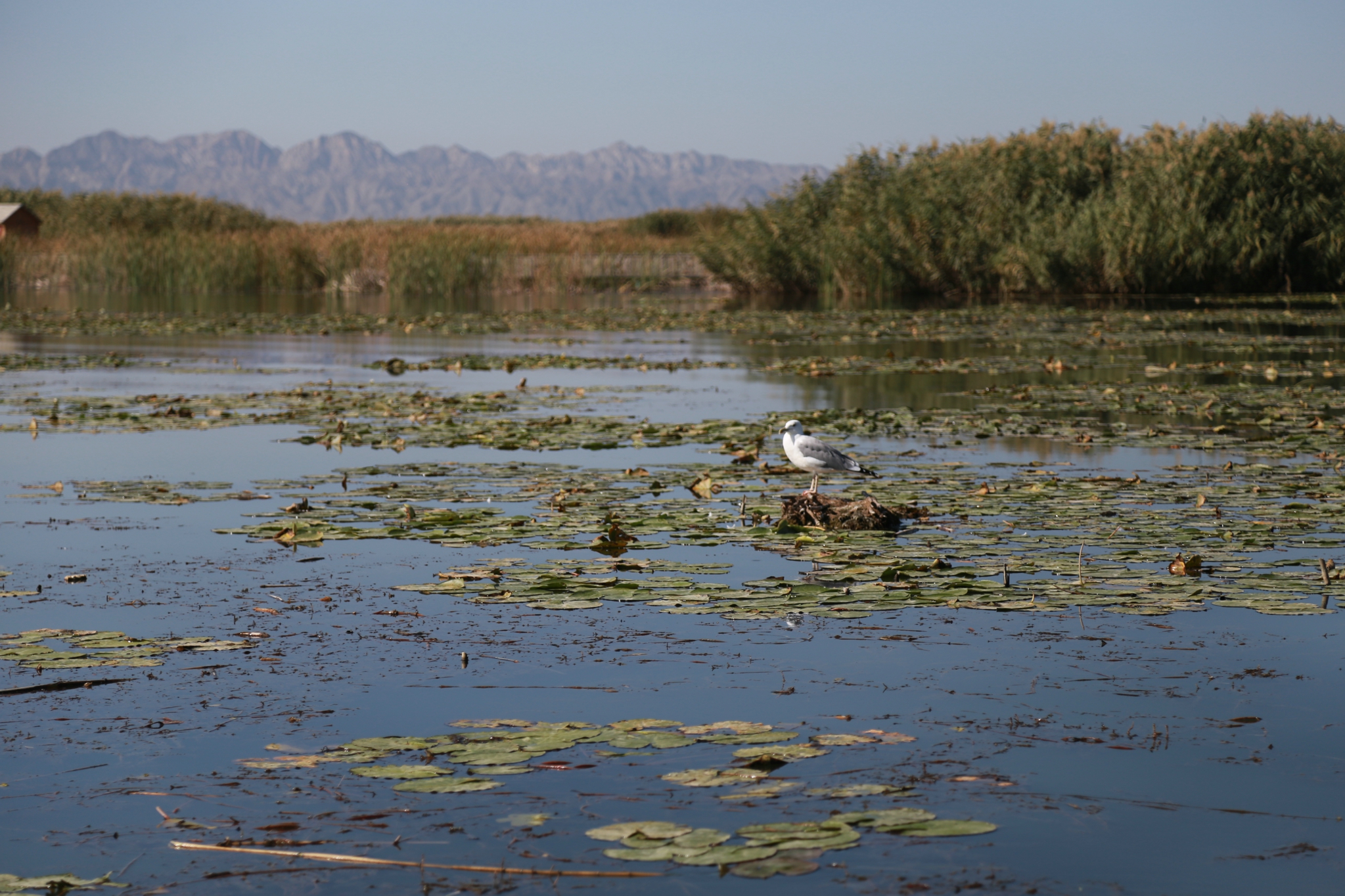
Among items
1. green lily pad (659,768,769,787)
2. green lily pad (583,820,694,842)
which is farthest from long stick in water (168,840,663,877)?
green lily pad (659,768,769,787)

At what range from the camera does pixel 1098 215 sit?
31953 millimetres

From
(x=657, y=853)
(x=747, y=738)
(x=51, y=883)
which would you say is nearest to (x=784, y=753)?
(x=747, y=738)

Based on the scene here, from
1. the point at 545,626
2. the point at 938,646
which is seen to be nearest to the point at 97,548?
the point at 545,626

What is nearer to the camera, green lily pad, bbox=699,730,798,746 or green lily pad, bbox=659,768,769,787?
green lily pad, bbox=659,768,769,787

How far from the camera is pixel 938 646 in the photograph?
5398 mm

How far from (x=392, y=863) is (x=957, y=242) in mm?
33510

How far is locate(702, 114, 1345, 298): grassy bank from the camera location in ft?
106

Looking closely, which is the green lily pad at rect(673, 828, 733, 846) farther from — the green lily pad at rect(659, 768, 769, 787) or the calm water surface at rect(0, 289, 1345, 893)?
the green lily pad at rect(659, 768, 769, 787)

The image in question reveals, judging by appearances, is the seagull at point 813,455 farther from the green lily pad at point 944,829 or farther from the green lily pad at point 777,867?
the green lily pad at point 777,867

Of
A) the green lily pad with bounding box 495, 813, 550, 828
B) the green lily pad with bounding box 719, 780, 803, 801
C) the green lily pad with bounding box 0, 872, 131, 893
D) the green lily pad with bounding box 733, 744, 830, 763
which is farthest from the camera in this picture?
the green lily pad with bounding box 733, 744, 830, 763

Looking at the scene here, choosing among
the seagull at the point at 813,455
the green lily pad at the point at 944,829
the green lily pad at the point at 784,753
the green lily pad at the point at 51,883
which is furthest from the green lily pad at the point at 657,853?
the seagull at the point at 813,455

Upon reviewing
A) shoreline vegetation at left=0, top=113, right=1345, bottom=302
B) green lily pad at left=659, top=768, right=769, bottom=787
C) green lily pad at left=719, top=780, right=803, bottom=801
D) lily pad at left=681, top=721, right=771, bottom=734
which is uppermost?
shoreline vegetation at left=0, top=113, right=1345, bottom=302

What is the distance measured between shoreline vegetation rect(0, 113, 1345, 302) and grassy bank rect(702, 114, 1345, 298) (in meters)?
0.05

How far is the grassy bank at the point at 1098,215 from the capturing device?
32406 mm
